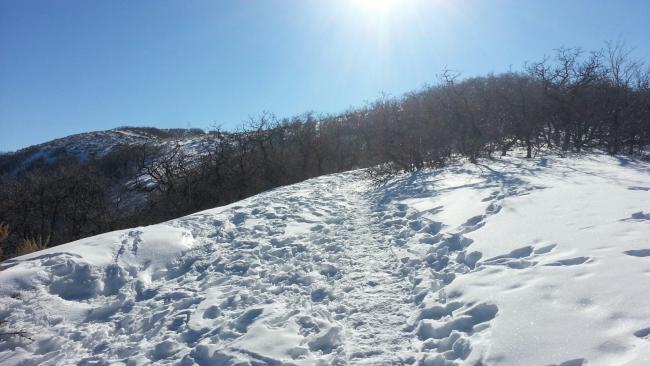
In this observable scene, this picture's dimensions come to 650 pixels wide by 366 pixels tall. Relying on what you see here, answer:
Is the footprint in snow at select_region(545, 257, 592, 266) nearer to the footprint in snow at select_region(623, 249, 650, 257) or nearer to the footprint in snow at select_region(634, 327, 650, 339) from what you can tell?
the footprint in snow at select_region(623, 249, 650, 257)

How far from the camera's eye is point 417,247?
21.9ft

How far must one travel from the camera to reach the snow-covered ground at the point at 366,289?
11.5ft

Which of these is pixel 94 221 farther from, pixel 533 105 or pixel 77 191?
pixel 533 105

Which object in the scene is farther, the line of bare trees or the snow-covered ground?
the line of bare trees

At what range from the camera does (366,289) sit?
5.30 meters

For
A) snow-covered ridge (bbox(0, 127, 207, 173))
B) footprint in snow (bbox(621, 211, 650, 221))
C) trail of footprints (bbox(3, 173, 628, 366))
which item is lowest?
trail of footprints (bbox(3, 173, 628, 366))

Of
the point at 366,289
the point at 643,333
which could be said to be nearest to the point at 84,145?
the point at 366,289

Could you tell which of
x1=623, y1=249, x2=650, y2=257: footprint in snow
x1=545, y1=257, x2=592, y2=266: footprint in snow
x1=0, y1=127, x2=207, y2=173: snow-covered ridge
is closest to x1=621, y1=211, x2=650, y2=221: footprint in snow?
x1=623, y1=249, x2=650, y2=257: footprint in snow

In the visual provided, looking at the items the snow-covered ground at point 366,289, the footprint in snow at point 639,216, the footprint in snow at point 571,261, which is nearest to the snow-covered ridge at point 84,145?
the snow-covered ground at point 366,289

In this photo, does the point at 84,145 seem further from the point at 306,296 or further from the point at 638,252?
the point at 638,252

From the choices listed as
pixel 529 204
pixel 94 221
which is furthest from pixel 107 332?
pixel 94 221

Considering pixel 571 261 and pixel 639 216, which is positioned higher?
pixel 639 216

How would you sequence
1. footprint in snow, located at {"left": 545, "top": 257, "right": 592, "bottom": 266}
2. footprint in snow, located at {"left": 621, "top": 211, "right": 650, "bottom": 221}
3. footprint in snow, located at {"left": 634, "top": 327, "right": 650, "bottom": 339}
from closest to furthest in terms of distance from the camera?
footprint in snow, located at {"left": 634, "top": 327, "right": 650, "bottom": 339}
footprint in snow, located at {"left": 545, "top": 257, "right": 592, "bottom": 266}
footprint in snow, located at {"left": 621, "top": 211, "right": 650, "bottom": 221}

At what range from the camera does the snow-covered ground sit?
11.5 feet
